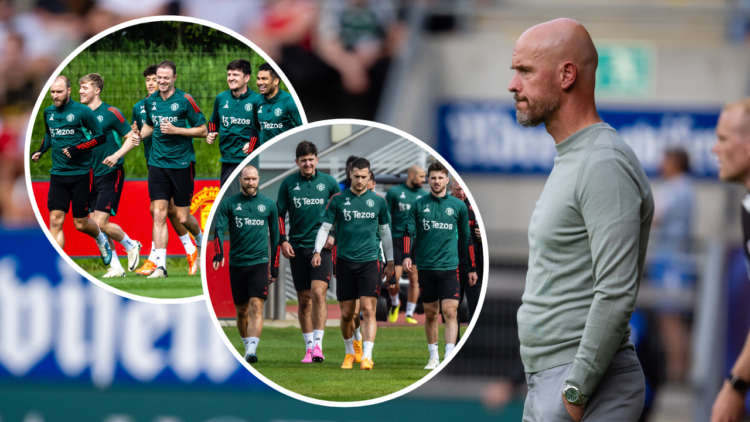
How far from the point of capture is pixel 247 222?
1.58 meters

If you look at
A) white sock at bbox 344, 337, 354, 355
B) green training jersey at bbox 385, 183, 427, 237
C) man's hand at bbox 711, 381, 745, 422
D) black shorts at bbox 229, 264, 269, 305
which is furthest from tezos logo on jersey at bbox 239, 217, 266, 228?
man's hand at bbox 711, 381, 745, 422

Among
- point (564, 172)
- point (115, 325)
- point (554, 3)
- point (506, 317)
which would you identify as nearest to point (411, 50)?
point (554, 3)

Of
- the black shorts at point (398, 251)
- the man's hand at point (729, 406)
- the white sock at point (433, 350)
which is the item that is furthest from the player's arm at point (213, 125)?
the man's hand at point (729, 406)

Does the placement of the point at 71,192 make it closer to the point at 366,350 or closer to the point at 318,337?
the point at 318,337

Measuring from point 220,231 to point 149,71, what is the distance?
0.33 meters

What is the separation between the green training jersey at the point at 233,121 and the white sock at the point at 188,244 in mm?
157

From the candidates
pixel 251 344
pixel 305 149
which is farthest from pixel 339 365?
pixel 305 149

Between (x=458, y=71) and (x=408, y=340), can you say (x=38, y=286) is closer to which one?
(x=408, y=340)

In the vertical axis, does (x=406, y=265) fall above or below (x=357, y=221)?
below

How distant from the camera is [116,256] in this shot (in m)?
1.50

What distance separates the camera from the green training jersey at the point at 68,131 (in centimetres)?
142

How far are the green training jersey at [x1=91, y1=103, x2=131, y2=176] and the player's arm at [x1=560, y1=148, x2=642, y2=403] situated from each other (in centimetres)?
116

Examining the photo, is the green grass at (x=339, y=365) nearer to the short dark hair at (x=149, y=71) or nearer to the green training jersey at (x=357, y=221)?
the green training jersey at (x=357, y=221)

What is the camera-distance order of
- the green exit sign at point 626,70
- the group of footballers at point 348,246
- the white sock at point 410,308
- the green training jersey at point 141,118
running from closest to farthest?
the green training jersey at point 141,118 → the group of footballers at point 348,246 → the white sock at point 410,308 → the green exit sign at point 626,70
